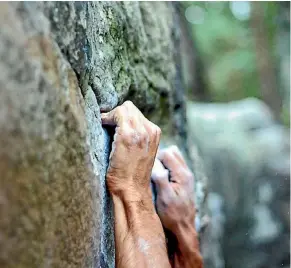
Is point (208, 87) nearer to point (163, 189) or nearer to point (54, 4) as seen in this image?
point (163, 189)

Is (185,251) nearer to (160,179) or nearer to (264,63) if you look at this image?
(160,179)

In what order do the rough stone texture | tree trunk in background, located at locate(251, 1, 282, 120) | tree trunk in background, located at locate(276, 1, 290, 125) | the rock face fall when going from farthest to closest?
tree trunk in background, located at locate(251, 1, 282, 120), tree trunk in background, located at locate(276, 1, 290, 125), the rough stone texture, the rock face

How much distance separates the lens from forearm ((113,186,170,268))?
1.25 metres

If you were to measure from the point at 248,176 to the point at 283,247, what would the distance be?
52 centimetres

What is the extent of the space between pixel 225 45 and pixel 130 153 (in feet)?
20.2

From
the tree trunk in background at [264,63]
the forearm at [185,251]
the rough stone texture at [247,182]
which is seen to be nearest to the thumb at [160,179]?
the forearm at [185,251]

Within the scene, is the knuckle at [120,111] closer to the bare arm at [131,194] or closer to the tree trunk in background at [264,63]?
the bare arm at [131,194]

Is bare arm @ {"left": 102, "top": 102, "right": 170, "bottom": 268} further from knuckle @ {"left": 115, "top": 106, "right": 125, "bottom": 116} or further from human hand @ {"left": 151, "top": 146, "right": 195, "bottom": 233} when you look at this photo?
human hand @ {"left": 151, "top": 146, "right": 195, "bottom": 233}

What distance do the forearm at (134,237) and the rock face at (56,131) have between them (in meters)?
0.03

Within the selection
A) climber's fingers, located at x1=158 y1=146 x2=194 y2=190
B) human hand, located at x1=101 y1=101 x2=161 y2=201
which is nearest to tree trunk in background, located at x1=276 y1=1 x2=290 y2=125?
climber's fingers, located at x1=158 y1=146 x2=194 y2=190

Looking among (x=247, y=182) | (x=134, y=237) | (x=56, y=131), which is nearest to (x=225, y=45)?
(x=247, y=182)

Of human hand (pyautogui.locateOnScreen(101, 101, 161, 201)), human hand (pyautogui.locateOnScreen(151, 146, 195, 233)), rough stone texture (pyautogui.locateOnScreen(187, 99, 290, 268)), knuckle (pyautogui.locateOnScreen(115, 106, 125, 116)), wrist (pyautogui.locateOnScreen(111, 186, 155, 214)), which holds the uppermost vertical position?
knuckle (pyautogui.locateOnScreen(115, 106, 125, 116))

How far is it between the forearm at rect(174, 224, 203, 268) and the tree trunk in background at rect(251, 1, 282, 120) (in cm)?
411

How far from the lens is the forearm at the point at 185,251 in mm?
1647
